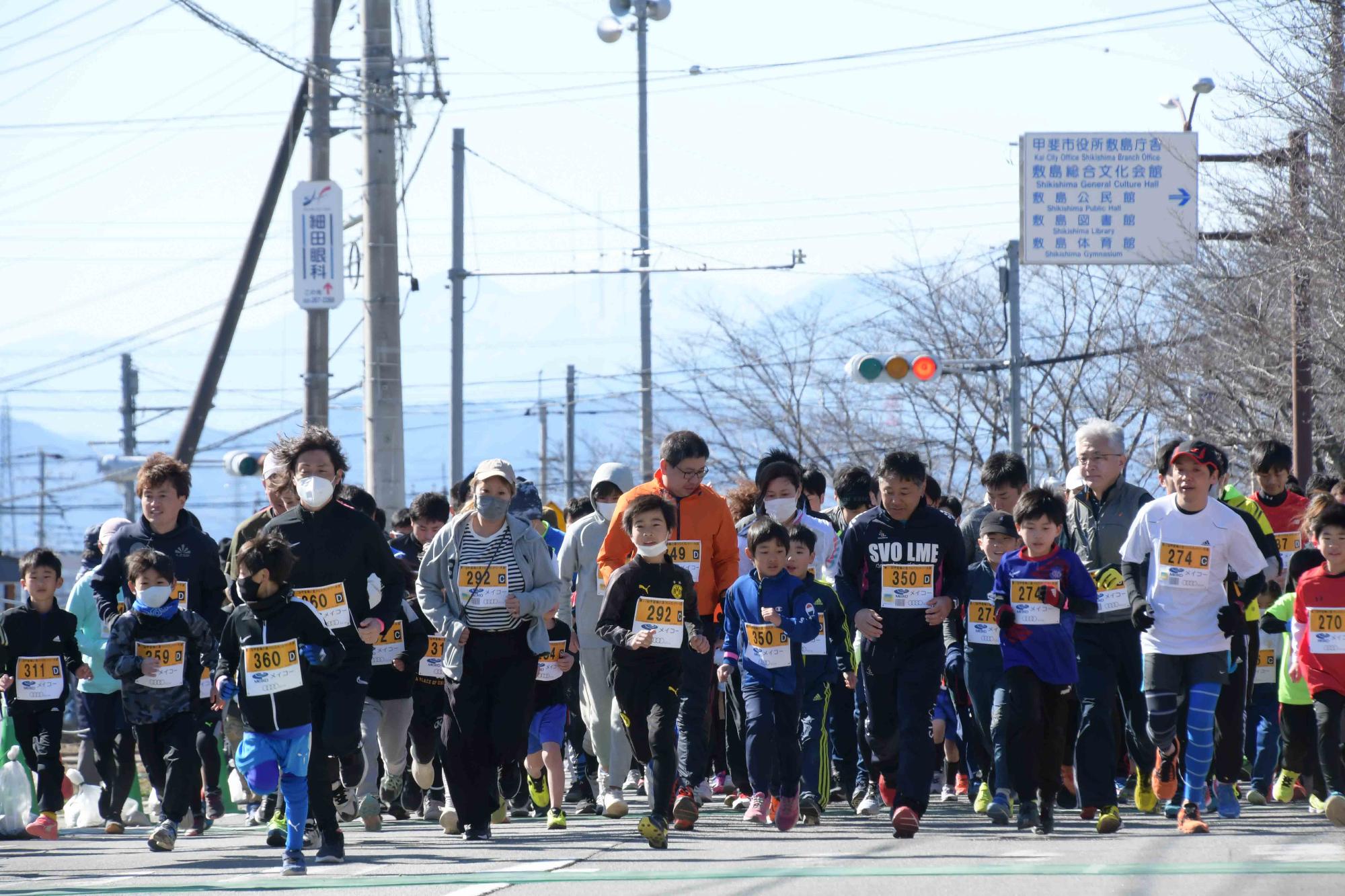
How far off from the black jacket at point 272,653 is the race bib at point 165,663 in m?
1.29

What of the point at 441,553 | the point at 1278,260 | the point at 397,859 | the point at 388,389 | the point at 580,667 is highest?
the point at 1278,260

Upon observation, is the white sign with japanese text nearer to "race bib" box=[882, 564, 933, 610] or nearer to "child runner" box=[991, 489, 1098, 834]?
"race bib" box=[882, 564, 933, 610]

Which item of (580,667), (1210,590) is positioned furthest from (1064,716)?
(580,667)

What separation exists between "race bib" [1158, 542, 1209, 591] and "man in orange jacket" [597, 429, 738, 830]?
2407 mm

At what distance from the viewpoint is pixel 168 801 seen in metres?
9.79

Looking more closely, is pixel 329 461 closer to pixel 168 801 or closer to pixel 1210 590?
pixel 168 801

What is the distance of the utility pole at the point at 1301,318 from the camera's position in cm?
1842

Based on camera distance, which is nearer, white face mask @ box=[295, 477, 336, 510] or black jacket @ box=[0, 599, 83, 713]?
white face mask @ box=[295, 477, 336, 510]

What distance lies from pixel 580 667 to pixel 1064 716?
3.20 meters

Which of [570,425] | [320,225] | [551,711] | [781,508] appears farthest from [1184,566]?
[570,425]

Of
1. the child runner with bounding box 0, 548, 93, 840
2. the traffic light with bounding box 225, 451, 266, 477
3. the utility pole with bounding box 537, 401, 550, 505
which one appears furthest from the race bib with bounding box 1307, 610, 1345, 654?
the utility pole with bounding box 537, 401, 550, 505

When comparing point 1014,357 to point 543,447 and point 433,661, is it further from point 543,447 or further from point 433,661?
point 543,447

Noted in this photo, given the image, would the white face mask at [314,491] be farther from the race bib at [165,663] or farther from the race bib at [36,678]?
the race bib at [36,678]

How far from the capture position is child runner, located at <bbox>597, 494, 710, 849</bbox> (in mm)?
9398
